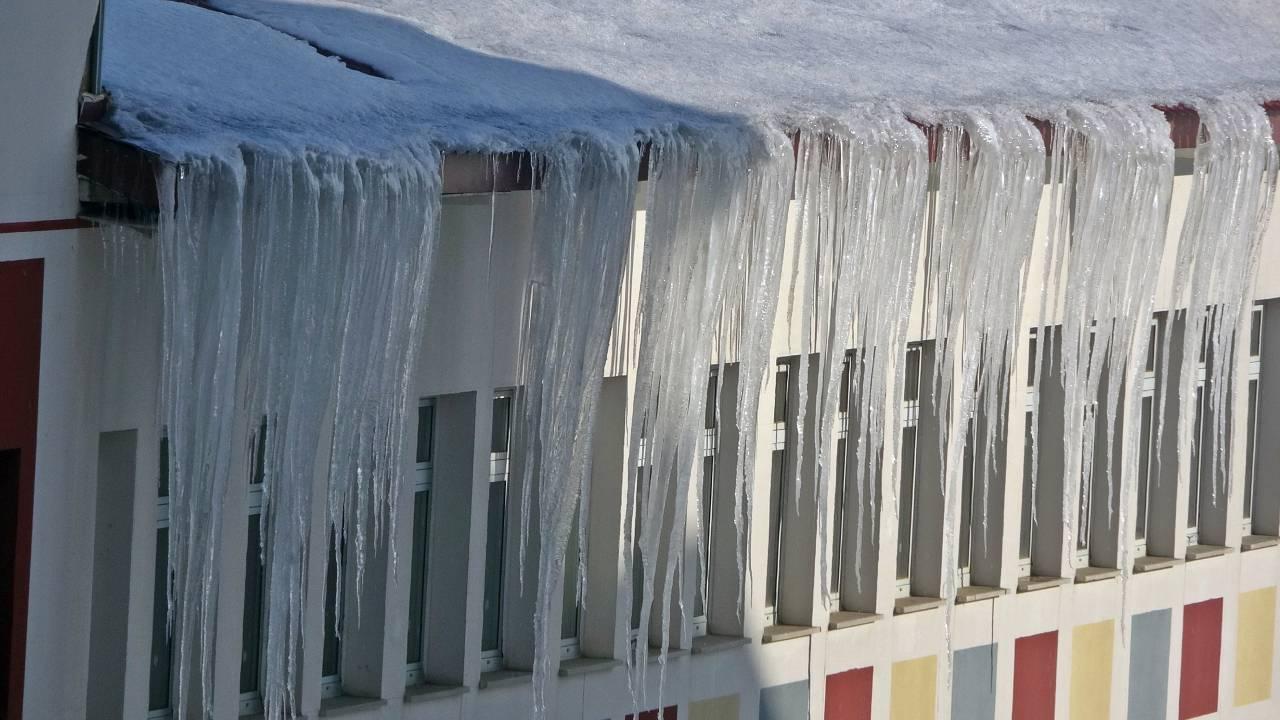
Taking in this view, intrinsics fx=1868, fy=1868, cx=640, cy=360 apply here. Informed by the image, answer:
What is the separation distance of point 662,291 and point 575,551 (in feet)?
5.78

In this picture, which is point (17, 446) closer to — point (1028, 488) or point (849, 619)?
point (849, 619)

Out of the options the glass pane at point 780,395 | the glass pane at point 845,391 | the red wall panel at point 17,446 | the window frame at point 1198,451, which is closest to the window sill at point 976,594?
the glass pane at point 845,391

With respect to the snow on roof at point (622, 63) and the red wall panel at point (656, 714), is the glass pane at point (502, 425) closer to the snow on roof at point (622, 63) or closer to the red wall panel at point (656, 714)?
the red wall panel at point (656, 714)

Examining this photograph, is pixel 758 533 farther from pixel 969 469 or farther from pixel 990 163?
pixel 990 163

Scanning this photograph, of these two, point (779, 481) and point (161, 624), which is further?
point (779, 481)

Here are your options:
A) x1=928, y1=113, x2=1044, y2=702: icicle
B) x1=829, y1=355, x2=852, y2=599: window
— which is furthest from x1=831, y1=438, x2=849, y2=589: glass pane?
x1=928, y1=113, x2=1044, y2=702: icicle

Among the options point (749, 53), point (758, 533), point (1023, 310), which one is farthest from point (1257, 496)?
point (749, 53)

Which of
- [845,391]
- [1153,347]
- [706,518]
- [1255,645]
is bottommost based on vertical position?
[1255,645]

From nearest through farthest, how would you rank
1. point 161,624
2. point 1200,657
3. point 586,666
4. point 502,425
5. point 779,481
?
point 161,624
point 502,425
point 586,666
point 779,481
point 1200,657

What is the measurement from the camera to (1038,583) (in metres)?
9.70

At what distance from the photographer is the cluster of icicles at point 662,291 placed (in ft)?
19.1

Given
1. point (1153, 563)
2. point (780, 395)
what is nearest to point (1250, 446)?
point (1153, 563)

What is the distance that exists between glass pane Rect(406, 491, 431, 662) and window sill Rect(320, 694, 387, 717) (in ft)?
1.18

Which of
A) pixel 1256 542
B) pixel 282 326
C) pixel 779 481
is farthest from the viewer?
pixel 1256 542
